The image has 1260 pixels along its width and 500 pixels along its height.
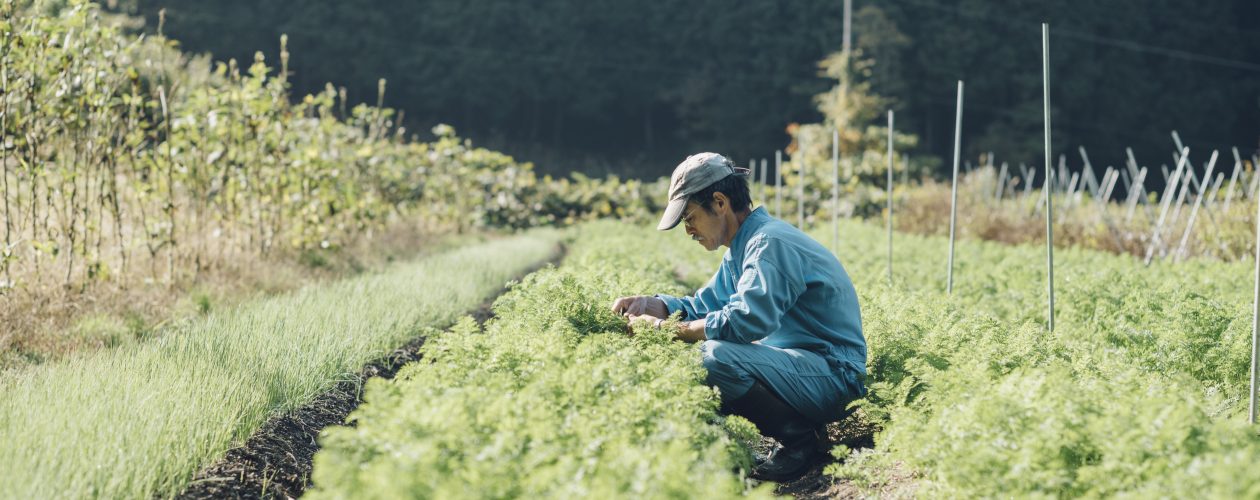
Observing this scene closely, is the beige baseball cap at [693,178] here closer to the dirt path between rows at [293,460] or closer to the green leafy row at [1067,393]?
the green leafy row at [1067,393]

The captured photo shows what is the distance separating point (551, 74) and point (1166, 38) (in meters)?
28.6

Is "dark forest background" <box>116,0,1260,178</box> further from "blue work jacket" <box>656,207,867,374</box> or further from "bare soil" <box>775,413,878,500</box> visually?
"blue work jacket" <box>656,207,867,374</box>

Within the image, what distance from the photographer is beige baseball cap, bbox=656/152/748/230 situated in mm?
4418

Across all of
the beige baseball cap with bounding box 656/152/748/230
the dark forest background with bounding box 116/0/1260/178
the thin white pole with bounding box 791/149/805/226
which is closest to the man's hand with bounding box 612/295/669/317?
the beige baseball cap with bounding box 656/152/748/230

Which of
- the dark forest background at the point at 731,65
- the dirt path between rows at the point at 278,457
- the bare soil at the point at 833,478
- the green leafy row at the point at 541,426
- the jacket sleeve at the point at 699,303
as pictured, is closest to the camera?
the green leafy row at the point at 541,426

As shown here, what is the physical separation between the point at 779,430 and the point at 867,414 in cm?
40

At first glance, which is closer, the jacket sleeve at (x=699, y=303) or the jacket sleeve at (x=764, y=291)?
the jacket sleeve at (x=764, y=291)

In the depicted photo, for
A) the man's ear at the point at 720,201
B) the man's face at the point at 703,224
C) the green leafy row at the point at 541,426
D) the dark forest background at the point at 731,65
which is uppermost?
the man's ear at the point at 720,201

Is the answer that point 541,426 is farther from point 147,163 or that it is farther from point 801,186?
point 801,186

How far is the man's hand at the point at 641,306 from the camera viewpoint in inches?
187

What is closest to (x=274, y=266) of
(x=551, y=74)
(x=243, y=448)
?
(x=243, y=448)

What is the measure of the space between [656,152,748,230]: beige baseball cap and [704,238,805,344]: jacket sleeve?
13.8 inches

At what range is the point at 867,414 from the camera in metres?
4.35

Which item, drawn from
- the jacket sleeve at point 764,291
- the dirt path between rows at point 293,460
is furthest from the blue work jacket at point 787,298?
the dirt path between rows at point 293,460
